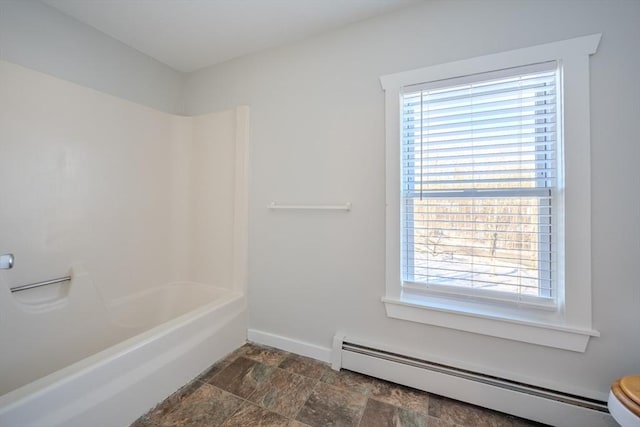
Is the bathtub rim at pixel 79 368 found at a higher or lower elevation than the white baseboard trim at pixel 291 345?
higher

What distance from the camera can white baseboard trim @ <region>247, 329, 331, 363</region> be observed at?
5.86ft

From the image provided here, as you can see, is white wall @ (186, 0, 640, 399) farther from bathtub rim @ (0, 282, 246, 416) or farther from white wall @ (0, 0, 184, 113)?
bathtub rim @ (0, 282, 246, 416)

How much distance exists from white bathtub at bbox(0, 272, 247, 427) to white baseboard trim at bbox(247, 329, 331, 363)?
124mm

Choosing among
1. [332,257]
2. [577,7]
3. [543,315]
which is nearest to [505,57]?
[577,7]

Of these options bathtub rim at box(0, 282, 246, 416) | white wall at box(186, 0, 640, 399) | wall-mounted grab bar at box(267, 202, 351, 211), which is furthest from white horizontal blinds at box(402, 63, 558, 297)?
bathtub rim at box(0, 282, 246, 416)

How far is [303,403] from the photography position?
4.63 ft

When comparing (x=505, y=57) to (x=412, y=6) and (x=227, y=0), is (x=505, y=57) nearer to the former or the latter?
(x=412, y=6)

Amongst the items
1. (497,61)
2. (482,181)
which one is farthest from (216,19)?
(482,181)

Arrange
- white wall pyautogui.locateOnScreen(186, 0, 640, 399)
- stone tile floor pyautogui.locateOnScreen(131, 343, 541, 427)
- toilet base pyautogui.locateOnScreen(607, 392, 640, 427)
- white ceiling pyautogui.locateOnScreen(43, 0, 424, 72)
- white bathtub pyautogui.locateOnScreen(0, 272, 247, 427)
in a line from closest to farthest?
toilet base pyautogui.locateOnScreen(607, 392, 640, 427)
white bathtub pyautogui.locateOnScreen(0, 272, 247, 427)
white wall pyautogui.locateOnScreen(186, 0, 640, 399)
stone tile floor pyautogui.locateOnScreen(131, 343, 541, 427)
white ceiling pyautogui.locateOnScreen(43, 0, 424, 72)

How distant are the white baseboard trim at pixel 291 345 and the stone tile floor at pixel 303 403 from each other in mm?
84

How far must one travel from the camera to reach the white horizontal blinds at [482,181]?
4.38 ft

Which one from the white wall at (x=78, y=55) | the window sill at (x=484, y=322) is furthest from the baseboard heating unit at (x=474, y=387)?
the white wall at (x=78, y=55)

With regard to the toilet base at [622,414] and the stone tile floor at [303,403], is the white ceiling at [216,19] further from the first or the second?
the stone tile floor at [303,403]

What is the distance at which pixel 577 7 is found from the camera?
1.24 meters
